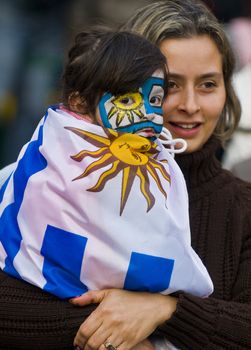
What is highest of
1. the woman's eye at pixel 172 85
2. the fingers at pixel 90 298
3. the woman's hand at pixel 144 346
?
the woman's eye at pixel 172 85

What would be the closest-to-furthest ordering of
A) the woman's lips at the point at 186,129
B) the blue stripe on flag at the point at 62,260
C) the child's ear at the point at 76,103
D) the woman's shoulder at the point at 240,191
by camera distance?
1. the blue stripe on flag at the point at 62,260
2. the child's ear at the point at 76,103
3. the woman's shoulder at the point at 240,191
4. the woman's lips at the point at 186,129

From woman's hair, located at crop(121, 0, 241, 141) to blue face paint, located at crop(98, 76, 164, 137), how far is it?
0.59m

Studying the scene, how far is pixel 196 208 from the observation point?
11.8 feet

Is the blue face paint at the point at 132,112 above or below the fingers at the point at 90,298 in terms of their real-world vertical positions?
above

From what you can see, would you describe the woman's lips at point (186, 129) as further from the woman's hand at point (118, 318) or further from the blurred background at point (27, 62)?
the blurred background at point (27, 62)

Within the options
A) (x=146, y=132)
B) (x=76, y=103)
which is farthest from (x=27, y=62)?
(x=146, y=132)

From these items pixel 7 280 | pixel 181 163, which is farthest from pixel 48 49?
pixel 7 280

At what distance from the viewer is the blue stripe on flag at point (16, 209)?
301 cm

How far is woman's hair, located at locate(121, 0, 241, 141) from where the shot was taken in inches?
146

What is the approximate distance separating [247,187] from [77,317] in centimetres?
99

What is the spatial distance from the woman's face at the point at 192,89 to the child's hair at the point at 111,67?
0.40 meters

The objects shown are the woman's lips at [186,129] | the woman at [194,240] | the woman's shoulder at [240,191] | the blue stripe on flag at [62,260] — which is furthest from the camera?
the woman's lips at [186,129]

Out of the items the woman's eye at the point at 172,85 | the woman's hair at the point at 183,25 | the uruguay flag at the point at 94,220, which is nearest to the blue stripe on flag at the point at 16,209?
the uruguay flag at the point at 94,220

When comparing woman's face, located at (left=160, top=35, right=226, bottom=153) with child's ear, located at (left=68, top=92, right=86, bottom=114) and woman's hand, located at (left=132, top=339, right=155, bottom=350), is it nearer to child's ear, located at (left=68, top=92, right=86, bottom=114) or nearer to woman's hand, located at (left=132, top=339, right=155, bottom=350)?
child's ear, located at (left=68, top=92, right=86, bottom=114)
